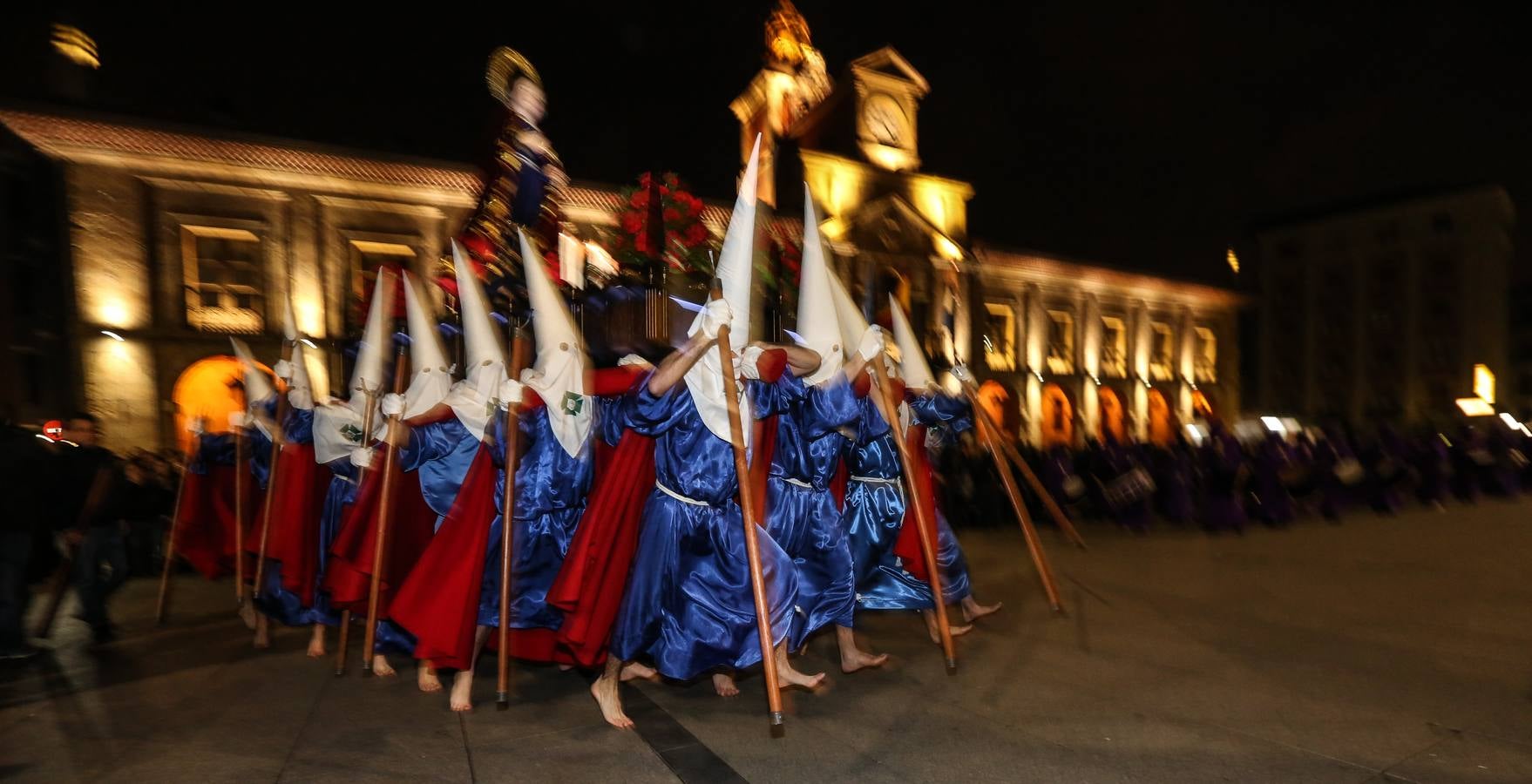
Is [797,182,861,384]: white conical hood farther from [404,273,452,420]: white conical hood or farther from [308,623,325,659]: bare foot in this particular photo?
[308,623,325,659]: bare foot

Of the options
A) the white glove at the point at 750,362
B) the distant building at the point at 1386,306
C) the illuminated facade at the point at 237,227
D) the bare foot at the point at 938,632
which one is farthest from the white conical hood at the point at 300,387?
the distant building at the point at 1386,306

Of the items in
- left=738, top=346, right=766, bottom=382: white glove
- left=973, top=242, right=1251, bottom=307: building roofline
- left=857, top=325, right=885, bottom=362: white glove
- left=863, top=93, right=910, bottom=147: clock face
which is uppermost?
left=863, top=93, right=910, bottom=147: clock face

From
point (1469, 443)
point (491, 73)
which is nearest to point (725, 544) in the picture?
point (491, 73)

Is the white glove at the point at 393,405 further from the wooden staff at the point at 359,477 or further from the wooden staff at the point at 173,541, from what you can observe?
the wooden staff at the point at 173,541

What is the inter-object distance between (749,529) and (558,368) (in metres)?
1.47

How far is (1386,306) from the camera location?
1869 inches

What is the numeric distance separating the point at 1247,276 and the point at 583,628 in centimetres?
5786

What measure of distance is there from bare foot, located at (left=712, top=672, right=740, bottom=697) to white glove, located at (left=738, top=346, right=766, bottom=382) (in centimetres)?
→ 176

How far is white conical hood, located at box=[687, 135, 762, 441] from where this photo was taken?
419cm

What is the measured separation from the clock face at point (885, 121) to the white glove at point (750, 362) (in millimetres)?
Answer: 26082

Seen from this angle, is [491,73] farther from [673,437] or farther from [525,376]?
[673,437]

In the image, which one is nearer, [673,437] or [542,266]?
[673,437]

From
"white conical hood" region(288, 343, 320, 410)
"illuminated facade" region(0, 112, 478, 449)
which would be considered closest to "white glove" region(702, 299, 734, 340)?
"white conical hood" region(288, 343, 320, 410)

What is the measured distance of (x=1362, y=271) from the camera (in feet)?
157
